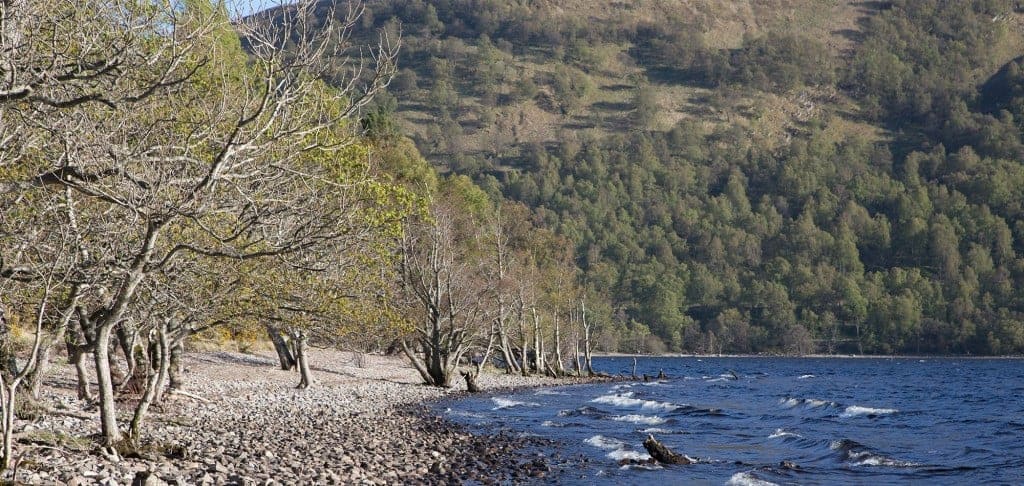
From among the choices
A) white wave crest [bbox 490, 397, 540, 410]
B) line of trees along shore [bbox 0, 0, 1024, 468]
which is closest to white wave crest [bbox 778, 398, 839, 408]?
white wave crest [bbox 490, 397, 540, 410]

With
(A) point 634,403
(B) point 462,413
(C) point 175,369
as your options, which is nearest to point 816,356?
(A) point 634,403

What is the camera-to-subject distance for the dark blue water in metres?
21.4

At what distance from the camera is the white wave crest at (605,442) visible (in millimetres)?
24634

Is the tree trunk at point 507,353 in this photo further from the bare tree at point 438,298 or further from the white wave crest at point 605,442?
the white wave crest at point 605,442

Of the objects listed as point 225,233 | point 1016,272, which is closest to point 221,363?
point 225,233

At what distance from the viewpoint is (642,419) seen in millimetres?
34469

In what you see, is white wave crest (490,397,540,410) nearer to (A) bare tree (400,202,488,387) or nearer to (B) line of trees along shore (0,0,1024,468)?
(A) bare tree (400,202,488,387)

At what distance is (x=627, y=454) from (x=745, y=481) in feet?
12.9

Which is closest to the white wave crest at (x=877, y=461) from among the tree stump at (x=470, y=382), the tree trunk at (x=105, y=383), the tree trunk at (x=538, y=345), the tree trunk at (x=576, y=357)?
the tree trunk at (x=105, y=383)

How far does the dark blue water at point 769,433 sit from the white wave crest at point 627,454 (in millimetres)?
50

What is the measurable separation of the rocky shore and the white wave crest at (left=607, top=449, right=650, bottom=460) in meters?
2.01

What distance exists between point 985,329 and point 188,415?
165 metres

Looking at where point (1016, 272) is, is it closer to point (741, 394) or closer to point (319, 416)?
point (741, 394)

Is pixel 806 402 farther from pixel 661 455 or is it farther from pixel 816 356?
pixel 816 356
